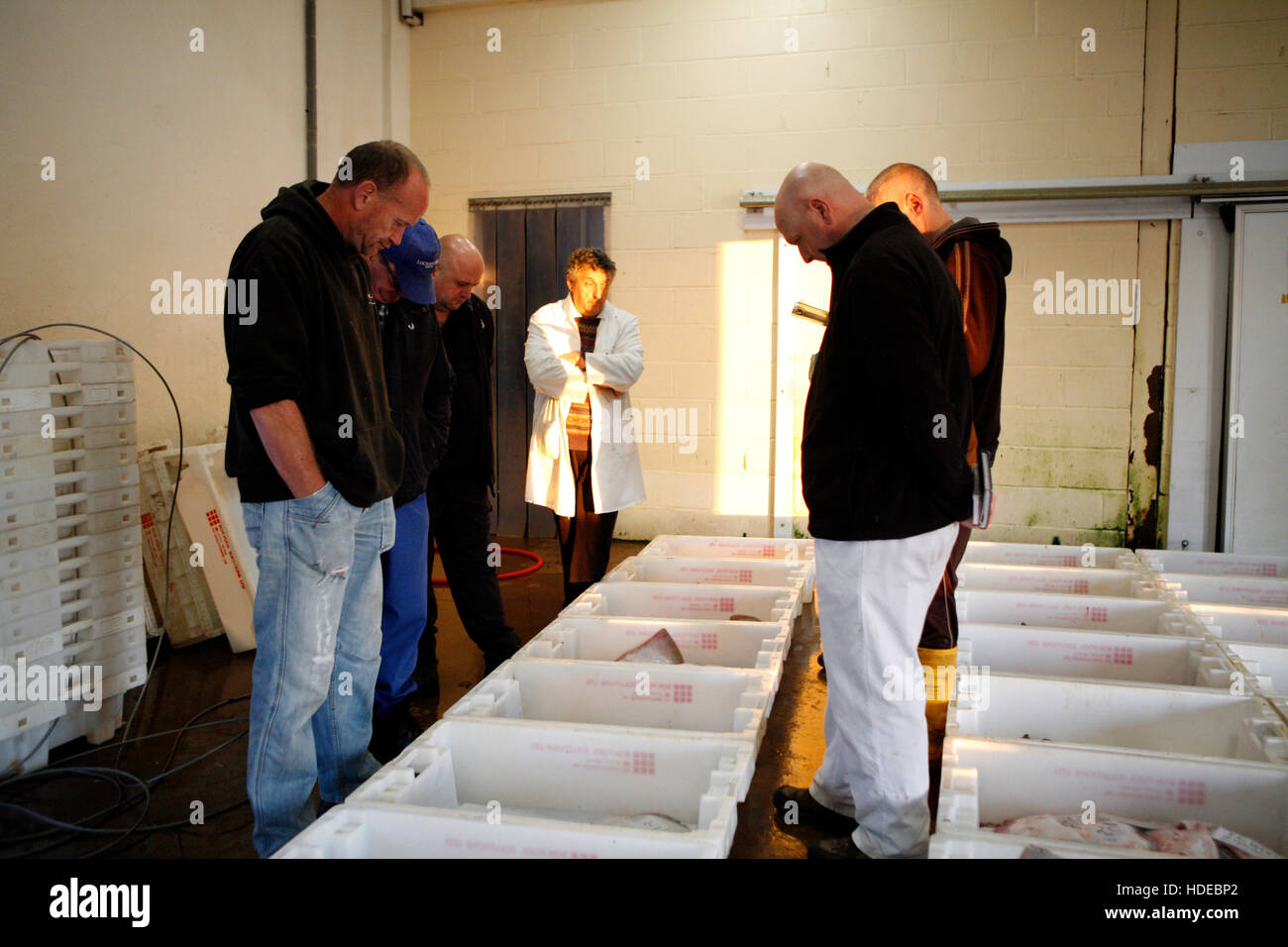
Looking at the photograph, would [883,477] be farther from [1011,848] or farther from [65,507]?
[65,507]

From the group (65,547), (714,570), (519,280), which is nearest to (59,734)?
(65,547)

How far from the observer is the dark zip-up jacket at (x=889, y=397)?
1983 millimetres

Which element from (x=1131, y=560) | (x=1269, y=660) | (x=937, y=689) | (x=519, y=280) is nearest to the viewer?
(x=1269, y=660)

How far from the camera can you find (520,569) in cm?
566

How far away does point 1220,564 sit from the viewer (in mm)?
4195

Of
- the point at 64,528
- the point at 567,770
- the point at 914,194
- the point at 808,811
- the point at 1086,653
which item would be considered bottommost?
the point at 808,811

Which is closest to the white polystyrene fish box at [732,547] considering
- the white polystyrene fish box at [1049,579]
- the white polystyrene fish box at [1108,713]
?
the white polystyrene fish box at [1049,579]

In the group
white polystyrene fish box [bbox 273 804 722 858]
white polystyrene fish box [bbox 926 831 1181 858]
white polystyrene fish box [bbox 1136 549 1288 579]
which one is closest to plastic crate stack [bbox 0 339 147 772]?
white polystyrene fish box [bbox 273 804 722 858]

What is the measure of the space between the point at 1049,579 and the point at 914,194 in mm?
1737

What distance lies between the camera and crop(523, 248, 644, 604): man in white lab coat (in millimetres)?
4102

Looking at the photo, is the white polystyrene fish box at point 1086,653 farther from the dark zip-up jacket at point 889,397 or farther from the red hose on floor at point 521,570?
the red hose on floor at point 521,570

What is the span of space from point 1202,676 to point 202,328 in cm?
464

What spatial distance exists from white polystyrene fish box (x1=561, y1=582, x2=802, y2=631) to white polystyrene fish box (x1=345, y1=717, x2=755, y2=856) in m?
1.34

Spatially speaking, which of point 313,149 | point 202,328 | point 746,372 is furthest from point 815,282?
point 202,328
